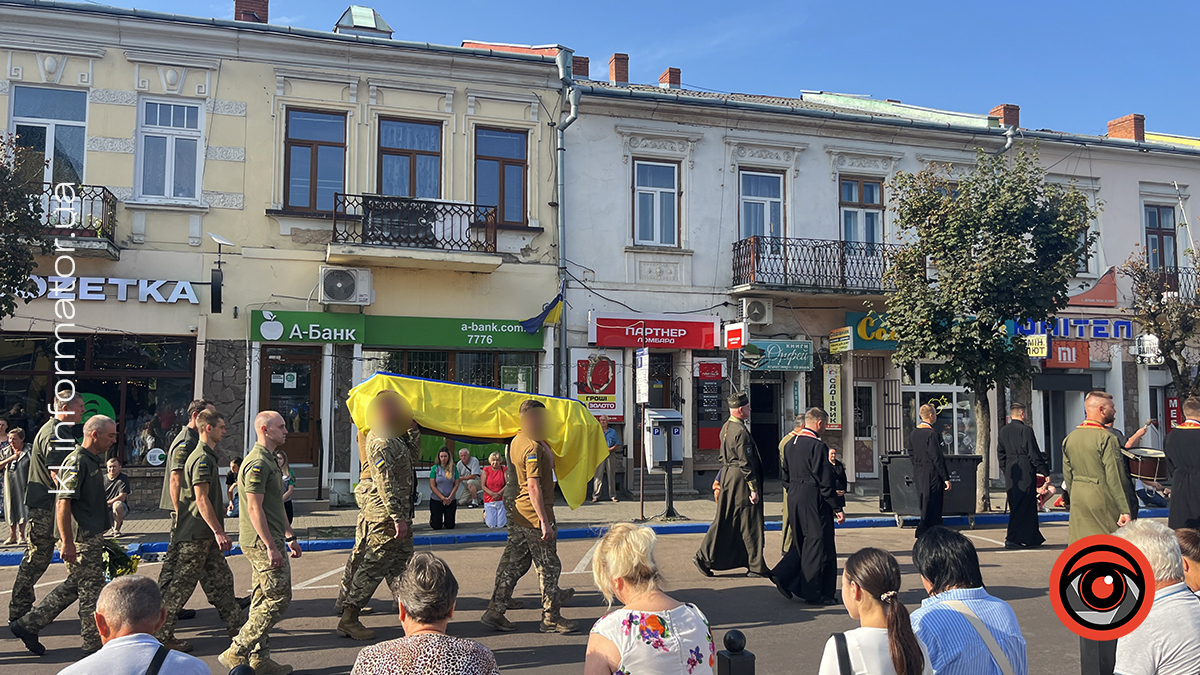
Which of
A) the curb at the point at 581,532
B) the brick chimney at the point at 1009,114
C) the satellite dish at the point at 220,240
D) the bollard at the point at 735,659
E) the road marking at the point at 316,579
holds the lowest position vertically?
the curb at the point at 581,532

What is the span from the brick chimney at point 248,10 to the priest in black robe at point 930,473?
14056mm

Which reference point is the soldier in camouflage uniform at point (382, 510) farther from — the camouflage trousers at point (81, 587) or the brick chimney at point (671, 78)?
the brick chimney at point (671, 78)

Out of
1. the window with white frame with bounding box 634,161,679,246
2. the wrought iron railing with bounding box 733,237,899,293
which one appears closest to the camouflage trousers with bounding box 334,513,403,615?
the window with white frame with bounding box 634,161,679,246

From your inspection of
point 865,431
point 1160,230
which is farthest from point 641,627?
point 1160,230

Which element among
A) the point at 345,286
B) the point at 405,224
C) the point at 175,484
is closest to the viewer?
the point at 175,484

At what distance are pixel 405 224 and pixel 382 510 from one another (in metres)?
10.0

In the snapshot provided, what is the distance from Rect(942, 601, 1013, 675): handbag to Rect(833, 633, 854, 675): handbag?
53cm

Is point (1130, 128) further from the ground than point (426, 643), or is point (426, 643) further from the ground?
point (1130, 128)

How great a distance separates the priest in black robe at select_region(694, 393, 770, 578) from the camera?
8875 millimetres

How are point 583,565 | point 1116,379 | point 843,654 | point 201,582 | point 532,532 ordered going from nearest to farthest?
point 843,654, point 201,582, point 532,532, point 583,565, point 1116,379

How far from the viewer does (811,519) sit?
7727 mm

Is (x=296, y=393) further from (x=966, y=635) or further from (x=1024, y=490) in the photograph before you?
(x=966, y=635)

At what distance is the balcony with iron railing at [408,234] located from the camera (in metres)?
15.4

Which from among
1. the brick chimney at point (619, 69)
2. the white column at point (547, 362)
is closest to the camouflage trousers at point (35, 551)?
the white column at point (547, 362)
